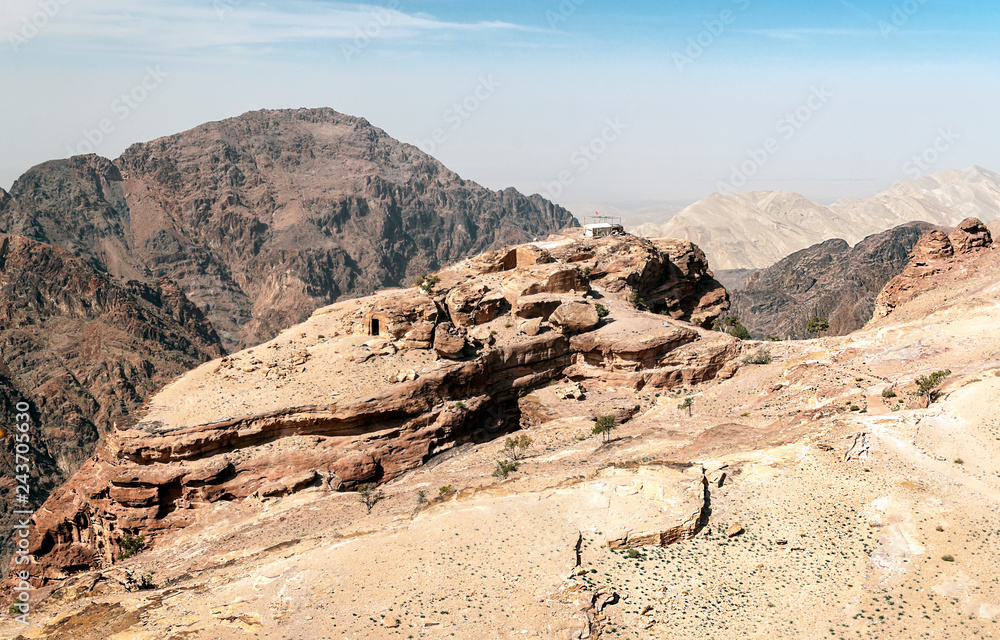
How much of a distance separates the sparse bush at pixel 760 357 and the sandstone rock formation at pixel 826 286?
206 ft

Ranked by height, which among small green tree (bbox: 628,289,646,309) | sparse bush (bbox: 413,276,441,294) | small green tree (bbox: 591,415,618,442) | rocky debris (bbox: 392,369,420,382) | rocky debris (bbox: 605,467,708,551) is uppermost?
sparse bush (bbox: 413,276,441,294)

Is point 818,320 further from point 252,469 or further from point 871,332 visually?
point 252,469

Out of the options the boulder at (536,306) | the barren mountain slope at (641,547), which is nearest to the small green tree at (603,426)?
the barren mountain slope at (641,547)

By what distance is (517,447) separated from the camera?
126 ft

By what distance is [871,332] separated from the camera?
144 feet

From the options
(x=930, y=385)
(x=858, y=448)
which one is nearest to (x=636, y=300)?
(x=930, y=385)

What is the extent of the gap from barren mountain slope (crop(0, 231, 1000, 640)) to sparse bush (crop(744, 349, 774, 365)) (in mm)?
8416

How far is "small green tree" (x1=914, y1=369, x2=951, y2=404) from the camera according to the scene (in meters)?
32.3

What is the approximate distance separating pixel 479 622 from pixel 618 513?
22.0ft

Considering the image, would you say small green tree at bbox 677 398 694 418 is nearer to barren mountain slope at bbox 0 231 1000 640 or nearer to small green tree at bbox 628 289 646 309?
barren mountain slope at bbox 0 231 1000 640

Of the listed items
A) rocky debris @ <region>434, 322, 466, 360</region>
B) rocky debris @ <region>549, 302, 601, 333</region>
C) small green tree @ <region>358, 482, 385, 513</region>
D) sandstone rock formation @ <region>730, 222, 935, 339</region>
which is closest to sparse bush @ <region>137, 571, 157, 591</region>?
small green tree @ <region>358, 482, 385, 513</region>

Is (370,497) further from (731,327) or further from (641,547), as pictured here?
(731,327)

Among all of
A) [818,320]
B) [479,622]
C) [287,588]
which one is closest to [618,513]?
[479,622]

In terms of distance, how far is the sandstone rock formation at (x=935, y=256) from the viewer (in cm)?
5550
